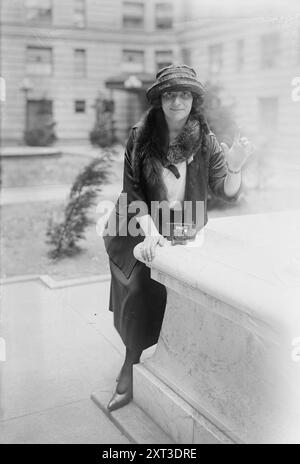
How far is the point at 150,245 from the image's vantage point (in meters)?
2.73

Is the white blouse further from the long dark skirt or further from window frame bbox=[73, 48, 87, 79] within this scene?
window frame bbox=[73, 48, 87, 79]

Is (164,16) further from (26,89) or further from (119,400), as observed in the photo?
(119,400)

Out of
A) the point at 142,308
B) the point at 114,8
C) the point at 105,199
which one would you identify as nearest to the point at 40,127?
the point at 114,8

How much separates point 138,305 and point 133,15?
1053 inches

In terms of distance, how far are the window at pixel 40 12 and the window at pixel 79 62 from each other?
2.04 metres

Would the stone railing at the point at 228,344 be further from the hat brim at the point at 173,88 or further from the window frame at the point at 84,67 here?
the window frame at the point at 84,67

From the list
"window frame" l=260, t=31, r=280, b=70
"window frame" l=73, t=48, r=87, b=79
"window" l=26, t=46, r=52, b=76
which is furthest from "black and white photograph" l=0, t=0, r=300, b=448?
"window frame" l=73, t=48, r=87, b=79

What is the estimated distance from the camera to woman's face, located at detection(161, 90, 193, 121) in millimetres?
2736

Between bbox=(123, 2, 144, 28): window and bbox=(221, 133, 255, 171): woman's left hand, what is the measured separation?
1016 inches

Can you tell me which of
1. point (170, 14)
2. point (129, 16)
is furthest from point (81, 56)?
point (170, 14)

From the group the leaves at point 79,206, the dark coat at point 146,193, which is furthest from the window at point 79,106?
the dark coat at point 146,193

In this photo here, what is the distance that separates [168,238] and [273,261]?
2.00 ft
